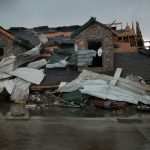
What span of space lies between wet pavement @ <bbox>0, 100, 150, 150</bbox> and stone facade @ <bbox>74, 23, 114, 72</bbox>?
17.2ft

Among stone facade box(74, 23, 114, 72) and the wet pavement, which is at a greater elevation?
stone facade box(74, 23, 114, 72)

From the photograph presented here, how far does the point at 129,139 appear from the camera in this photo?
35.1 feet

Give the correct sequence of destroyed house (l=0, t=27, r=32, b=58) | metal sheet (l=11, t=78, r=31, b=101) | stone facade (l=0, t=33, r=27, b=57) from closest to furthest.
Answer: metal sheet (l=11, t=78, r=31, b=101)
destroyed house (l=0, t=27, r=32, b=58)
stone facade (l=0, t=33, r=27, b=57)

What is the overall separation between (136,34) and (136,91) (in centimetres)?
1190

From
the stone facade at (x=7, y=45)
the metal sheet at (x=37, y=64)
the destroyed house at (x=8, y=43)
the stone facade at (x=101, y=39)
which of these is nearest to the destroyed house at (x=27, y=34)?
the destroyed house at (x=8, y=43)

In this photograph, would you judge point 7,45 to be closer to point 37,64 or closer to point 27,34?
point 37,64

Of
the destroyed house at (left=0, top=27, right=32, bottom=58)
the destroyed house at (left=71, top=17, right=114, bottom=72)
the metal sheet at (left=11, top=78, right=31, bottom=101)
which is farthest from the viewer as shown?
the destroyed house at (left=0, top=27, right=32, bottom=58)

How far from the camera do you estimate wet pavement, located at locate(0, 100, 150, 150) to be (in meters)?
9.87

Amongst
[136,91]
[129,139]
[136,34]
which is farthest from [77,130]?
[136,34]

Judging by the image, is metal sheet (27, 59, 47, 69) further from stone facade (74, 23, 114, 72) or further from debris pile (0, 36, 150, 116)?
stone facade (74, 23, 114, 72)

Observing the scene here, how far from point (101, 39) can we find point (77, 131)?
10196 millimetres

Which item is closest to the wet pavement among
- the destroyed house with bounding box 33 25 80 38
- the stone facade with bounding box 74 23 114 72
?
the stone facade with bounding box 74 23 114 72

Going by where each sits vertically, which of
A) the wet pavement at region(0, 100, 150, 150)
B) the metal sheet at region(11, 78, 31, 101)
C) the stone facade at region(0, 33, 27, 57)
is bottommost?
the wet pavement at region(0, 100, 150, 150)

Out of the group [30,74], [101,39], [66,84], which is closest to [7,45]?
[30,74]
